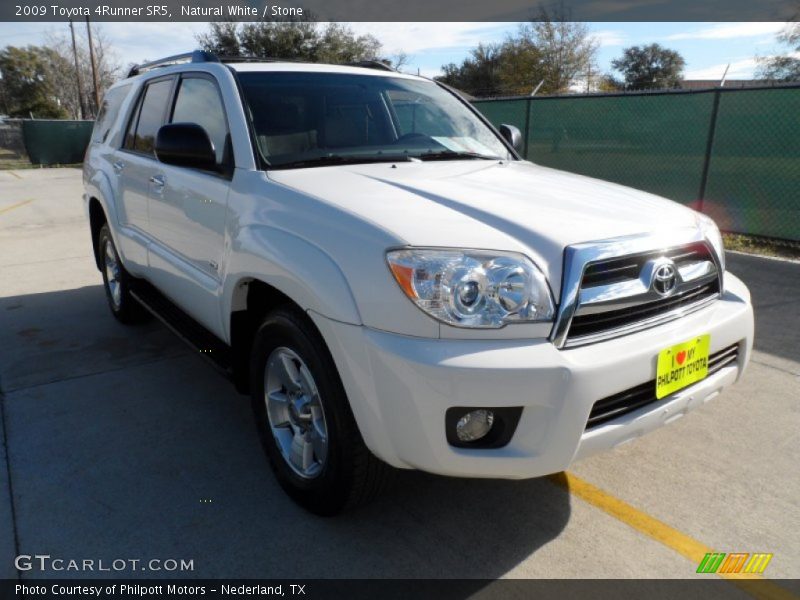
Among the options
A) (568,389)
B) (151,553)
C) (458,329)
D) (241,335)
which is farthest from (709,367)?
(151,553)

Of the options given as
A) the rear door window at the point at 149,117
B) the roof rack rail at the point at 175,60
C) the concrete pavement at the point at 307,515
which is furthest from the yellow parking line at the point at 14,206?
the concrete pavement at the point at 307,515

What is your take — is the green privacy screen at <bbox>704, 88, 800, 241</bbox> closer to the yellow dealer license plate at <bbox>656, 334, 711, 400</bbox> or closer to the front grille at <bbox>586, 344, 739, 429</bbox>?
the yellow dealer license plate at <bbox>656, 334, 711, 400</bbox>

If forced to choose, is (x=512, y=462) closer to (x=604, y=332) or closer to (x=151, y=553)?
(x=604, y=332)

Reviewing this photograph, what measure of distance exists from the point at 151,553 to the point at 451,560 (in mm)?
1153

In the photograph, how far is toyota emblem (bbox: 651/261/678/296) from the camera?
236 centimetres

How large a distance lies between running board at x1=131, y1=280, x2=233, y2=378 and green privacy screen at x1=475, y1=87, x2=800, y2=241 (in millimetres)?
6989

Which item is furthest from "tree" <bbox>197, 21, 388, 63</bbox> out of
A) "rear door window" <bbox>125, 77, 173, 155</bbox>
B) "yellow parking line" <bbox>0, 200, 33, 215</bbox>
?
"rear door window" <bbox>125, 77, 173, 155</bbox>

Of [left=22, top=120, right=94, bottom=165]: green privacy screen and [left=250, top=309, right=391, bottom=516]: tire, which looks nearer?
[left=250, top=309, right=391, bottom=516]: tire

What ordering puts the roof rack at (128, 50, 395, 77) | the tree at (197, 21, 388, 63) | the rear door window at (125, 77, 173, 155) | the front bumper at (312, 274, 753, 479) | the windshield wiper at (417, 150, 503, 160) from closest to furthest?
the front bumper at (312, 274, 753, 479) → the windshield wiper at (417, 150, 503, 160) → the roof rack at (128, 50, 395, 77) → the rear door window at (125, 77, 173, 155) → the tree at (197, 21, 388, 63)

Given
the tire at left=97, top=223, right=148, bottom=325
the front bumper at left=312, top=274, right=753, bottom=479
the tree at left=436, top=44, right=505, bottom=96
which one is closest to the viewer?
the front bumper at left=312, top=274, right=753, bottom=479

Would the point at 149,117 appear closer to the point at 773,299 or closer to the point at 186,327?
the point at 186,327

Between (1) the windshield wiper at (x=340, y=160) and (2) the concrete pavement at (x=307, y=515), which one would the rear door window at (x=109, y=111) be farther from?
(1) the windshield wiper at (x=340, y=160)

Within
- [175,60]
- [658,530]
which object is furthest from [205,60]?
[658,530]

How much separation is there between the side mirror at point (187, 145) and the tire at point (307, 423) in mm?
853
